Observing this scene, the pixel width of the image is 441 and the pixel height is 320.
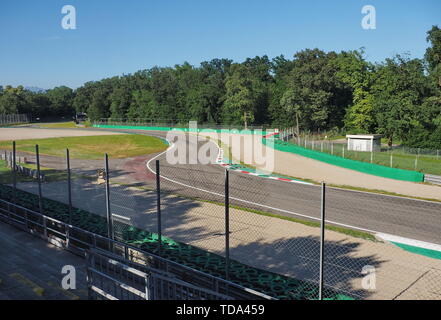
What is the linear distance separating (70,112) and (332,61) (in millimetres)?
100105

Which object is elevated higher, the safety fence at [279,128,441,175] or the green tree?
the green tree

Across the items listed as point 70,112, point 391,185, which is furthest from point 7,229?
point 70,112

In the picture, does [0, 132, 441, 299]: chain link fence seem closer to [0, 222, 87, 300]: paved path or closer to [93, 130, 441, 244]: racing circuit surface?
[93, 130, 441, 244]: racing circuit surface

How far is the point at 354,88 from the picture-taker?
217ft

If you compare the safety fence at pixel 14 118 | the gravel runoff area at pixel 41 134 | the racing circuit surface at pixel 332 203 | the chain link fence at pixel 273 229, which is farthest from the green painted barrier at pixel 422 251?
Answer: the safety fence at pixel 14 118

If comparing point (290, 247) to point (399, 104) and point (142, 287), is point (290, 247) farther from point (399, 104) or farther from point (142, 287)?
point (399, 104)

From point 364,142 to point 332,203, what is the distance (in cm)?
2276

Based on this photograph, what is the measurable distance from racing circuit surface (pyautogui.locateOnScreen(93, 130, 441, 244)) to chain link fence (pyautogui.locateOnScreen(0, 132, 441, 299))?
5cm

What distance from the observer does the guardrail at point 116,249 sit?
24.5 feet

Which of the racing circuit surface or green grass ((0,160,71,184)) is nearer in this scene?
the racing circuit surface

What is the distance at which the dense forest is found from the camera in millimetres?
42703

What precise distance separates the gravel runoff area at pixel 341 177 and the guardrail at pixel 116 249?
628 inches

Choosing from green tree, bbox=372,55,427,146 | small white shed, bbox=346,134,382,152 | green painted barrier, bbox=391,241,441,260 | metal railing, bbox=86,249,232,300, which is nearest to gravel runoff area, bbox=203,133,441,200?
small white shed, bbox=346,134,382,152

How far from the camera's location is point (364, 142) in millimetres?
38031
